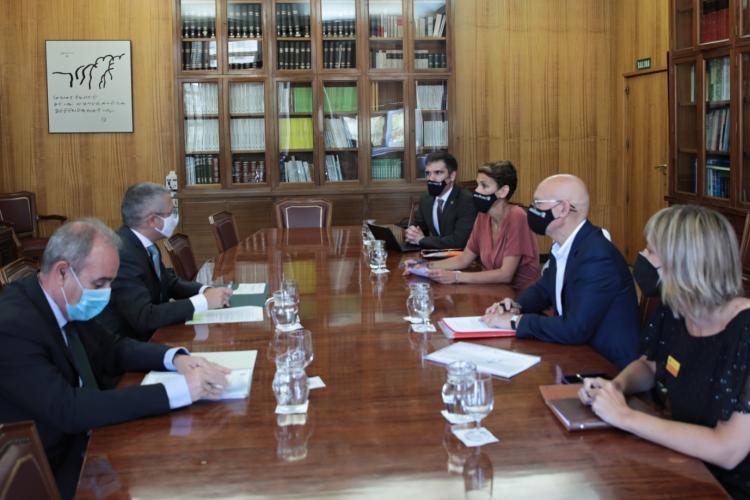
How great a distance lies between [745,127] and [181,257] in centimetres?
406

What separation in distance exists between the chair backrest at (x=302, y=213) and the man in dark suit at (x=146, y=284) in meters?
2.82

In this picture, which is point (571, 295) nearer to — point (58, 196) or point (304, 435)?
point (304, 435)

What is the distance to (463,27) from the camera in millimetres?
8352

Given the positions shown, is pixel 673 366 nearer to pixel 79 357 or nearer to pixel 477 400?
pixel 477 400

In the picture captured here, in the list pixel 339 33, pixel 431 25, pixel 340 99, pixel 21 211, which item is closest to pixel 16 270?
pixel 21 211

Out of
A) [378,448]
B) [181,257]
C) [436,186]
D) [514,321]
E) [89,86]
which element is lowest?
[378,448]

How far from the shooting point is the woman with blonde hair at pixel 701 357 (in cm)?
180

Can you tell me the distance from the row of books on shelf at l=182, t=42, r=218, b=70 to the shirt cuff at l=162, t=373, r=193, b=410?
615 cm

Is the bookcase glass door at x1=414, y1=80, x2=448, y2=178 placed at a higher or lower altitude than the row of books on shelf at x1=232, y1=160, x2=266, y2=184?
higher

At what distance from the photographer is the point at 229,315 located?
3.19 metres

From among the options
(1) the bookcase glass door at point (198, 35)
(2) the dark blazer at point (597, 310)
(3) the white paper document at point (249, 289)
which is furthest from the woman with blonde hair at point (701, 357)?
(1) the bookcase glass door at point (198, 35)

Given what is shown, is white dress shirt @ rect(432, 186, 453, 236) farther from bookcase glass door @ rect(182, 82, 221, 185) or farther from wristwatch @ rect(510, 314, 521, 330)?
wristwatch @ rect(510, 314, 521, 330)

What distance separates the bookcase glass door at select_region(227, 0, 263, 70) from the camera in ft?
25.7

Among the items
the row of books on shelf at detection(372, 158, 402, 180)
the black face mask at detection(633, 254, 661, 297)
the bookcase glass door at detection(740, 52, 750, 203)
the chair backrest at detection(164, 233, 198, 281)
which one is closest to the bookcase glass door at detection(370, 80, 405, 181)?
the row of books on shelf at detection(372, 158, 402, 180)
